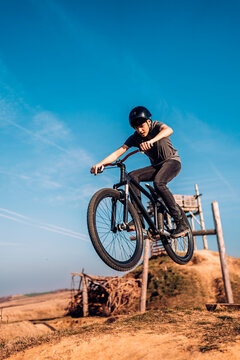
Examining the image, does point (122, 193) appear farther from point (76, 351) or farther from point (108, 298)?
point (108, 298)

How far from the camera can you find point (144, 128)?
17.2ft

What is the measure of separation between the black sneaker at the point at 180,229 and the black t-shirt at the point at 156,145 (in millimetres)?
1369

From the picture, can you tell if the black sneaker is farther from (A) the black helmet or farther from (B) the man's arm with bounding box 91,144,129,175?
(A) the black helmet

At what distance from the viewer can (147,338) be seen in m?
6.92

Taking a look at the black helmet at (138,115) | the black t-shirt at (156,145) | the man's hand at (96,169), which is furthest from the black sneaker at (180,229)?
the black helmet at (138,115)

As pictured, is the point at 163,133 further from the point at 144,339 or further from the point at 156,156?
the point at 144,339

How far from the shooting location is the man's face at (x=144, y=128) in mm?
5217

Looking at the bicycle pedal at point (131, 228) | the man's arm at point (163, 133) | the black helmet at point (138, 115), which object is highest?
the black helmet at point (138, 115)

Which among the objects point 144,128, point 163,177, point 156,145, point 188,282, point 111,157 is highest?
point 144,128

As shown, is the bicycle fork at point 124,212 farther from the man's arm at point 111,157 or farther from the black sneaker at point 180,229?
the black sneaker at point 180,229

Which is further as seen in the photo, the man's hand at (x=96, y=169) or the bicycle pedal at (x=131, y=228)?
the man's hand at (x=96, y=169)

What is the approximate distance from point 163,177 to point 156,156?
52 centimetres

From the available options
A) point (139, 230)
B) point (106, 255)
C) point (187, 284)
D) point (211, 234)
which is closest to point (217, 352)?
point (139, 230)

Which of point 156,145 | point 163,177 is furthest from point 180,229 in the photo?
point 156,145
